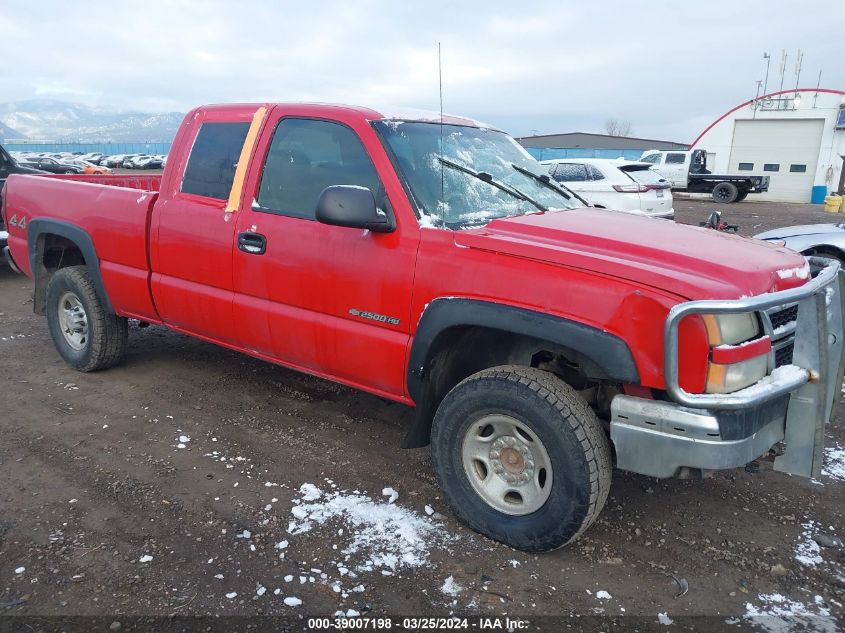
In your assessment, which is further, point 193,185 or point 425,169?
point 193,185

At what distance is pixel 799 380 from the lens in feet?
8.53

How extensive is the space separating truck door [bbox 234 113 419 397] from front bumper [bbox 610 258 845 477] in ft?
3.88

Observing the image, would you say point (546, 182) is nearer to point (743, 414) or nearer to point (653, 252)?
point (653, 252)

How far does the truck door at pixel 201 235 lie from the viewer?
3816mm

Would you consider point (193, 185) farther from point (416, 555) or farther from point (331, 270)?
point (416, 555)

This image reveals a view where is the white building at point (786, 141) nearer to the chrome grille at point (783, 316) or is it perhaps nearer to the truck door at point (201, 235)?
the chrome grille at point (783, 316)

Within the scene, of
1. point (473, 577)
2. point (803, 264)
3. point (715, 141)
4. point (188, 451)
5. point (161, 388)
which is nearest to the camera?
point (473, 577)

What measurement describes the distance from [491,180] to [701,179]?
2522cm

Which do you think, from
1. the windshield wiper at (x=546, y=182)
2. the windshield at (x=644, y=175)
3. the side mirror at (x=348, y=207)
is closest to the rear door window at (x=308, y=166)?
the side mirror at (x=348, y=207)

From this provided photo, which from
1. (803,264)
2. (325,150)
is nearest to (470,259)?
(325,150)

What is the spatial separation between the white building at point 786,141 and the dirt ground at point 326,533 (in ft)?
102

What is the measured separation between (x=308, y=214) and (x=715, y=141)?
3449 cm

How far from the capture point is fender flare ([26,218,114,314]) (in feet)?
15.0

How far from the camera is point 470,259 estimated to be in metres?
2.83
